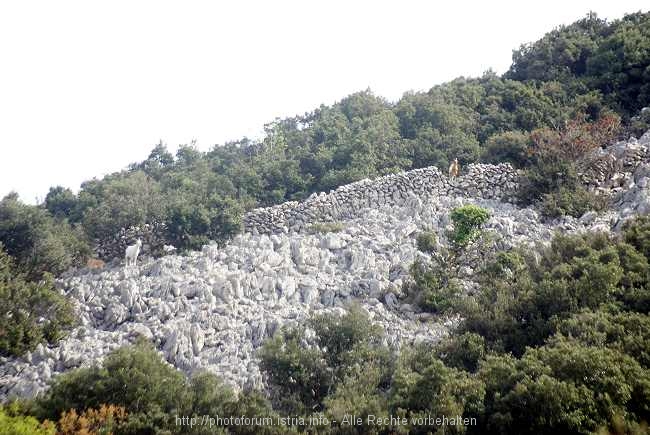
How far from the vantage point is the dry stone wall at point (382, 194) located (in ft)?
68.3

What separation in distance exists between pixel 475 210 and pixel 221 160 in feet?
56.1

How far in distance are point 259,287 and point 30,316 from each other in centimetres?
544

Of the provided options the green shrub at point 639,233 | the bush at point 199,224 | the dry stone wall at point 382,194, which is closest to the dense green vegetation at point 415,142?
the bush at point 199,224

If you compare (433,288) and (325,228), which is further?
(325,228)

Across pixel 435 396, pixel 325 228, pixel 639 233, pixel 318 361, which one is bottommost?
pixel 435 396

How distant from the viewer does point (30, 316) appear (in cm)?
1391

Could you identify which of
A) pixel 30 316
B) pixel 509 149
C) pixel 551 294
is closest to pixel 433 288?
pixel 551 294

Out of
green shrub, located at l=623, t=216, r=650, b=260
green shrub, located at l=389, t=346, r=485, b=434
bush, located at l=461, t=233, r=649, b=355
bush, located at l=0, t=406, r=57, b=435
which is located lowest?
green shrub, located at l=389, t=346, r=485, b=434

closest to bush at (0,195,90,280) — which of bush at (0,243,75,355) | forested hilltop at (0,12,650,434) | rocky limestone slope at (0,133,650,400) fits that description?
forested hilltop at (0,12,650,434)

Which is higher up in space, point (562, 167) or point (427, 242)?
point (562, 167)

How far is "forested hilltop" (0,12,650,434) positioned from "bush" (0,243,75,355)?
41 millimetres

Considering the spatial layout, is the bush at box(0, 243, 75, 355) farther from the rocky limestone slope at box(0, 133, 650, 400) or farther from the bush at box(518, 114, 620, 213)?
the bush at box(518, 114, 620, 213)

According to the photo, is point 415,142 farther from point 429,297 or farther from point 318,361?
point 318,361

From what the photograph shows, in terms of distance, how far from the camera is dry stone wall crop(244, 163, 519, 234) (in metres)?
20.8
